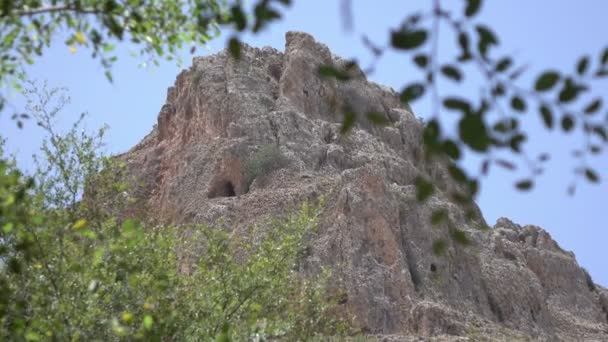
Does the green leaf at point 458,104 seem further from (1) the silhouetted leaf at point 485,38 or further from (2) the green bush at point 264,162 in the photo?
(2) the green bush at point 264,162

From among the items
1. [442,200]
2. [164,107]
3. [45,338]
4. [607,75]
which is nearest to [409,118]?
[442,200]

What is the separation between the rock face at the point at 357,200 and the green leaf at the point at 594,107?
24.7m

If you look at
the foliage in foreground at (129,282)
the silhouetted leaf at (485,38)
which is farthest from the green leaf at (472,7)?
the foliage in foreground at (129,282)

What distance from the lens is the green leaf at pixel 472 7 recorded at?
477cm

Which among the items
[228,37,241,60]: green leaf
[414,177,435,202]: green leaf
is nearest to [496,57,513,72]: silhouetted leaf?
[414,177,435,202]: green leaf

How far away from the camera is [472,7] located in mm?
4785

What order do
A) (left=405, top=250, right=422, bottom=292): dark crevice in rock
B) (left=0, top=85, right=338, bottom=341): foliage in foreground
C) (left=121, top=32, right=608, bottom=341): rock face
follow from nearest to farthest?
(left=0, top=85, right=338, bottom=341): foliage in foreground < (left=121, top=32, right=608, bottom=341): rock face < (left=405, top=250, right=422, bottom=292): dark crevice in rock

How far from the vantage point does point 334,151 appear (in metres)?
39.3

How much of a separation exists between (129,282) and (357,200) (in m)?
20.4

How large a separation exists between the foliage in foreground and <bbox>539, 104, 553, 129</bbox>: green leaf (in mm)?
4721

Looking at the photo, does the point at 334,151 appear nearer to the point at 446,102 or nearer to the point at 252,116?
the point at 252,116

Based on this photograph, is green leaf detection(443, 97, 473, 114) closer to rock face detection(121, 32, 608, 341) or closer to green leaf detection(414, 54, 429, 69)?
green leaf detection(414, 54, 429, 69)

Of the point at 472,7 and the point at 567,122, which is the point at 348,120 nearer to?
the point at 472,7

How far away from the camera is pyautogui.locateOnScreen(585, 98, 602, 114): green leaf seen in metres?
5.05
